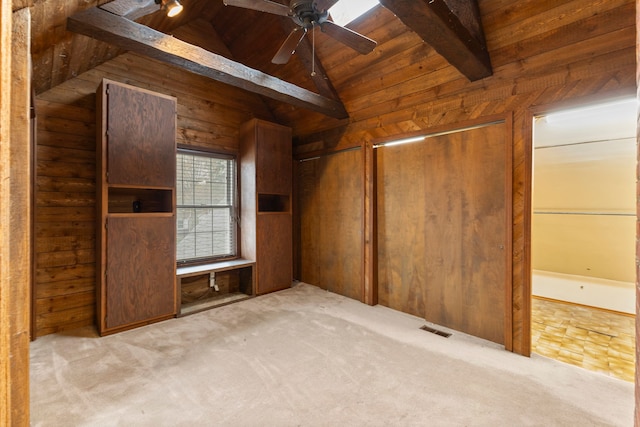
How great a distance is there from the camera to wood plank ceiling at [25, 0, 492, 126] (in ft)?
6.54

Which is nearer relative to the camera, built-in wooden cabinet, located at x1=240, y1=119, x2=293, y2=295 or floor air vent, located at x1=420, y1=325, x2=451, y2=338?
floor air vent, located at x1=420, y1=325, x2=451, y2=338

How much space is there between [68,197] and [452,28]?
3.76 m

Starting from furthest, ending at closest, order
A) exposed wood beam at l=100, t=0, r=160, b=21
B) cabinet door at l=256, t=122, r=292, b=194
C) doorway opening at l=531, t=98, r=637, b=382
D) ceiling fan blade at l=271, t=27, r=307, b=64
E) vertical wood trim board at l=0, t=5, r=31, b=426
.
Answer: cabinet door at l=256, t=122, r=292, b=194
doorway opening at l=531, t=98, r=637, b=382
ceiling fan blade at l=271, t=27, r=307, b=64
exposed wood beam at l=100, t=0, r=160, b=21
vertical wood trim board at l=0, t=5, r=31, b=426

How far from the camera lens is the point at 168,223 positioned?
3.11m

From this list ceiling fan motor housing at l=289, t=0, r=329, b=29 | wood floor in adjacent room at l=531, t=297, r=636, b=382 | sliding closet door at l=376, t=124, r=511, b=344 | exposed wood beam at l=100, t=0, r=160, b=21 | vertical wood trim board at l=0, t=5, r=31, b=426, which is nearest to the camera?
vertical wood trim board at l=0, t=5, r=31, b=426

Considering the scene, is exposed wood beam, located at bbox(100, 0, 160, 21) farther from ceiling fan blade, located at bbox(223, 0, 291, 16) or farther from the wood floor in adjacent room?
the wood floor in adjacent room

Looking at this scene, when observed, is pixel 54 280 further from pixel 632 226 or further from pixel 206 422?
pixel 632 226

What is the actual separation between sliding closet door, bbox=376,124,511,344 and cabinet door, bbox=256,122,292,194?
1383 mm

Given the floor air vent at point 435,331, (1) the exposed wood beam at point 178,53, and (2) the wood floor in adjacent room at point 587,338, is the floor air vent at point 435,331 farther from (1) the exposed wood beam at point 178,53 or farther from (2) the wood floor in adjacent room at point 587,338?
(1) the exposed wood beam at point 178,53

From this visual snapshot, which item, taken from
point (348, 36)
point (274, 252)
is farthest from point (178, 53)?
point (274, 252)

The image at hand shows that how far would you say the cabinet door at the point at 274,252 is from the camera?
3949 millimetres

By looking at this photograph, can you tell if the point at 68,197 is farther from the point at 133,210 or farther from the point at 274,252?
the point at 274,252

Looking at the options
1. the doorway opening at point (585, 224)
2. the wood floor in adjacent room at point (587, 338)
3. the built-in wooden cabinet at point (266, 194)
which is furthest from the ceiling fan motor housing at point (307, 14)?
the wood floor in adjacent room at point (587, 338)

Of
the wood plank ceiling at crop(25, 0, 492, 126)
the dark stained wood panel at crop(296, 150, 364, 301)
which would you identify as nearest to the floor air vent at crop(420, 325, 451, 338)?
the dark stained wood panel at crop(296, 150, 364, 301)
